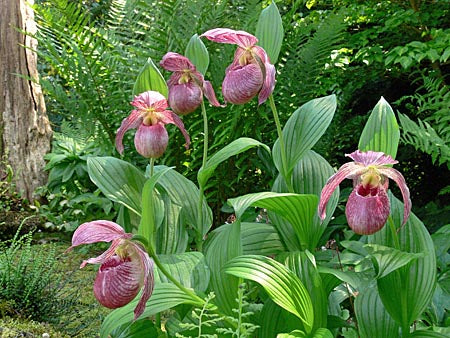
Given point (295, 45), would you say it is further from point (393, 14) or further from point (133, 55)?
point (133, 55)

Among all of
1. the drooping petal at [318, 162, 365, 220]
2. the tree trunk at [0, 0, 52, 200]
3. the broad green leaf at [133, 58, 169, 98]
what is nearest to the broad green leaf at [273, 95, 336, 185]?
the drooping petal at [318, 162, 365, 220]

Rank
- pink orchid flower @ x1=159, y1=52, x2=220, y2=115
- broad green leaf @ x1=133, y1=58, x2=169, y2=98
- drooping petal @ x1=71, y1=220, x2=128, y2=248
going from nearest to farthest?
1. drooping petal @ x1=71, y1=220, x2=128, y2=248
2. pink orchid flower @ x1=159, y1=52, x2=220, y2=115
3. broad green leaf @ x1=133, y1=58, x2=169, y2=98

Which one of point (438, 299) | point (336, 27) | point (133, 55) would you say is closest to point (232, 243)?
point (438, 299)

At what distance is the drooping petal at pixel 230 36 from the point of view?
42.8 inches

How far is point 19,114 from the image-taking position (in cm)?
358

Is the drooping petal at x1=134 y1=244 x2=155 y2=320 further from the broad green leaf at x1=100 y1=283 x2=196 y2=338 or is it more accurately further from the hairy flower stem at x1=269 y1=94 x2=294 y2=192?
the hairy flower stem at x1=269 y1=94 x2=294 y2=192

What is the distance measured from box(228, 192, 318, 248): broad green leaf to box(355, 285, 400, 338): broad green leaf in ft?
0.60

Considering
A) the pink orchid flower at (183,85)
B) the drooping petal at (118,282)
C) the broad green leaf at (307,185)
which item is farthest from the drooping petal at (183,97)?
the drooping petal at (118,282)

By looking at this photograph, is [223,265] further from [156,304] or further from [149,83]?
[149,83]

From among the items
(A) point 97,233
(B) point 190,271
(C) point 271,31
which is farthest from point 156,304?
(C) point 271,31

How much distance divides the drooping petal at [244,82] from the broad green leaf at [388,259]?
16.3 inches

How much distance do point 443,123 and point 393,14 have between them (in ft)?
2.18

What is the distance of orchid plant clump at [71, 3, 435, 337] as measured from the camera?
3.22ft

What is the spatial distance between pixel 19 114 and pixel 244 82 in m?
2.84
